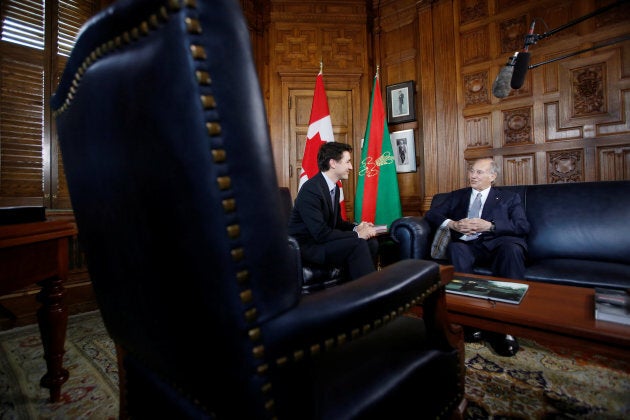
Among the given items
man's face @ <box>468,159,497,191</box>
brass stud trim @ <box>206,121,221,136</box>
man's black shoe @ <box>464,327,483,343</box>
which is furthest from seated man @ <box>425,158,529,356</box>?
brass stud trim @ <box>206,121,221,136</box>

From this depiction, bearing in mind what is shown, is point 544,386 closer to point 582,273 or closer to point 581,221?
point 582,273

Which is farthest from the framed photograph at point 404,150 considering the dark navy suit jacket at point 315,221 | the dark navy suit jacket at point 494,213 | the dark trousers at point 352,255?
the dark trousers at point 352,255

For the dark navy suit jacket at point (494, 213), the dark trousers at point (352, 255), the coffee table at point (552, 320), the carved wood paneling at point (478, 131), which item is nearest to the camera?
the coffee table at point (552, 320)

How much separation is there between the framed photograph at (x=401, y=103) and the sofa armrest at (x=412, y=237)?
6.26 feet

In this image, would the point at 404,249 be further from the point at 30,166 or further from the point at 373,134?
the point at 30,166

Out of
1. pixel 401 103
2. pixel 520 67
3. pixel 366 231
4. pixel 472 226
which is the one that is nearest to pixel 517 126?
pixel 401 103

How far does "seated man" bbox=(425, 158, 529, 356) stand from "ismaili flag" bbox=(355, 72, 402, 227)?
1046 mm

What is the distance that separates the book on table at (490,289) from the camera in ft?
3.99

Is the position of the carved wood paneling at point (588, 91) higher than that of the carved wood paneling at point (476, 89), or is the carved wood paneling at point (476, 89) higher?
the carved wood paneling at point (476, 89)

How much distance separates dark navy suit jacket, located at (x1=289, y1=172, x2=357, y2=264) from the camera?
2.34 meters

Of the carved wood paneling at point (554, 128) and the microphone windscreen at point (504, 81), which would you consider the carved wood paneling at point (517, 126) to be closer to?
the carved wood paneling at point (554, 128)

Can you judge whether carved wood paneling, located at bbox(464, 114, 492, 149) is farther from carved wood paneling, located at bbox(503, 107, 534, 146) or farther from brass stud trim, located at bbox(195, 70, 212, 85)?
brass stud trim, located at bbox(195, 70, 212, 85)

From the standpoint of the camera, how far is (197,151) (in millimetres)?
410

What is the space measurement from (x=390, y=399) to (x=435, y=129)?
365 cm
